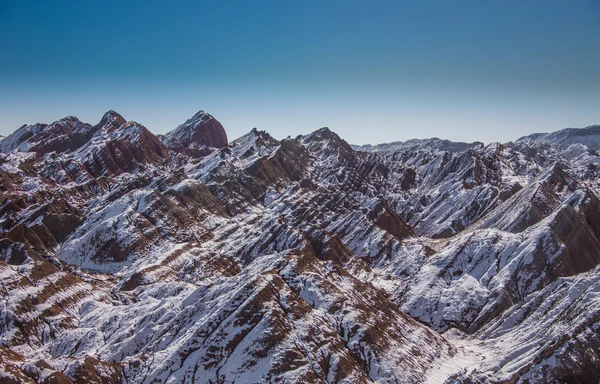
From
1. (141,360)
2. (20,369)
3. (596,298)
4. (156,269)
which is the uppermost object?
(156,269)

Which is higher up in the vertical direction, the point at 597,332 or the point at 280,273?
the point at 280,273

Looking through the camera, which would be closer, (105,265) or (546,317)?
(546,317)

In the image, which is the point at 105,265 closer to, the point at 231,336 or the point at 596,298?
the point at 231,336

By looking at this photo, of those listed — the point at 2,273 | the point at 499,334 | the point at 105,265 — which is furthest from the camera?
the point at 105,265

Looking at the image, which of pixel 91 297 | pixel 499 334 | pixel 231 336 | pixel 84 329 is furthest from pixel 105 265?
pixel 499 334

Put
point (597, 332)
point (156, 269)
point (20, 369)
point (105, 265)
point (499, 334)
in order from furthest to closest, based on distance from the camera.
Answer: point (105, 265) → point (156, 269) → point (499, 334) → point (597, 332) → point (20, 369)

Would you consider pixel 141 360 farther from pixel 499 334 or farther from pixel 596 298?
pixel 596 298

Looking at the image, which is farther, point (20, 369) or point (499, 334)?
point (499, 334)

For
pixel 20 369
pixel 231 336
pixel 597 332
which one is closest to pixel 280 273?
pixel 231 336

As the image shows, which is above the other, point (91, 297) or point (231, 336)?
point (91, 297)
